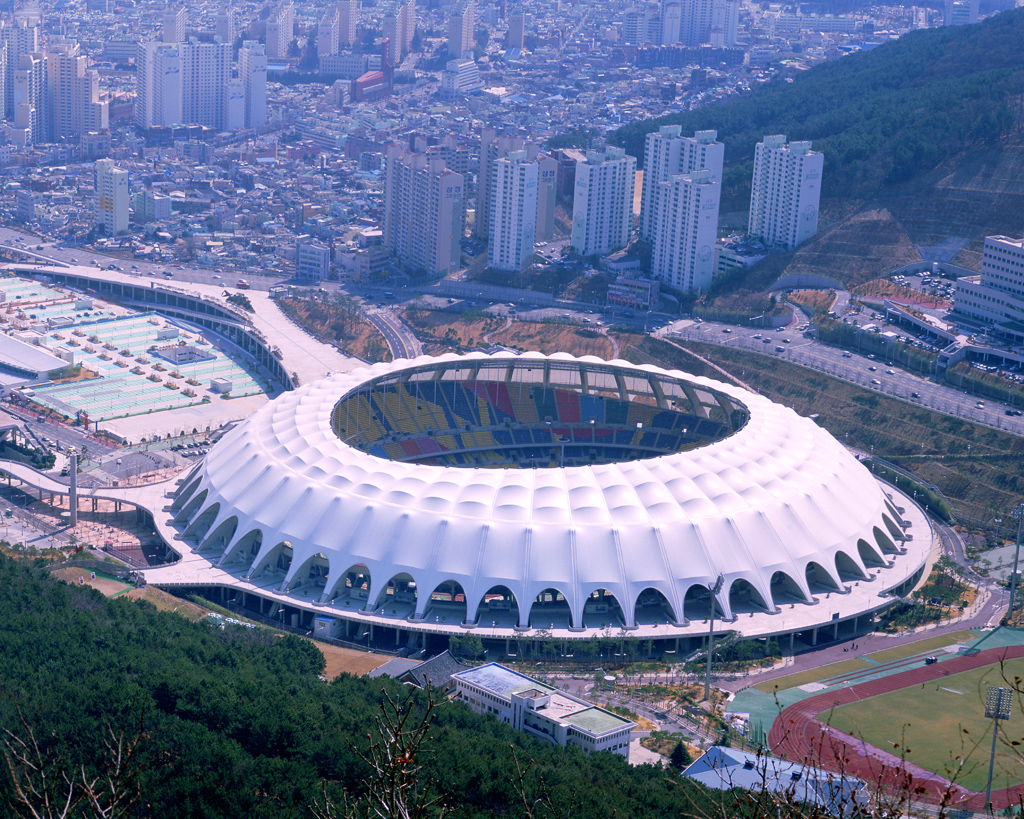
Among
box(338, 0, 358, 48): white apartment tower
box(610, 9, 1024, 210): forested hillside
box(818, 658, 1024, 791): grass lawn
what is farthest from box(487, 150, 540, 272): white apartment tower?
box(338, 0, 358, 48): white apartment tower

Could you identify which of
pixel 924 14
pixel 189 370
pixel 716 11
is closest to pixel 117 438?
pixel 189 370

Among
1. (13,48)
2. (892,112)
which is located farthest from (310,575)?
(13,48)

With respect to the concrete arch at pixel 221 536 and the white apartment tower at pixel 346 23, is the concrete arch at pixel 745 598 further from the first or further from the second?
the white apartment tower at pixel 346 23

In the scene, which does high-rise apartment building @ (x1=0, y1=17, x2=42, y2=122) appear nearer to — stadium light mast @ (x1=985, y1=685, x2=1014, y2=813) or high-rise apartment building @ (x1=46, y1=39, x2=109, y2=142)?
high-rise apartment building @ (x1=46, y1=39, x2=109, y2=142)

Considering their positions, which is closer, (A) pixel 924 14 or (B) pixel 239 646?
(B) pixel 239 646

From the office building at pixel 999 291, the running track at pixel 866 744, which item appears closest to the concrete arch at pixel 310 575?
the running track at pixel 866 744

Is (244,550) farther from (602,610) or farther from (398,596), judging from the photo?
(602,610)

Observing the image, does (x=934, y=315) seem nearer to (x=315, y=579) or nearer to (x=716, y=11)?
(x=315, y=579)
